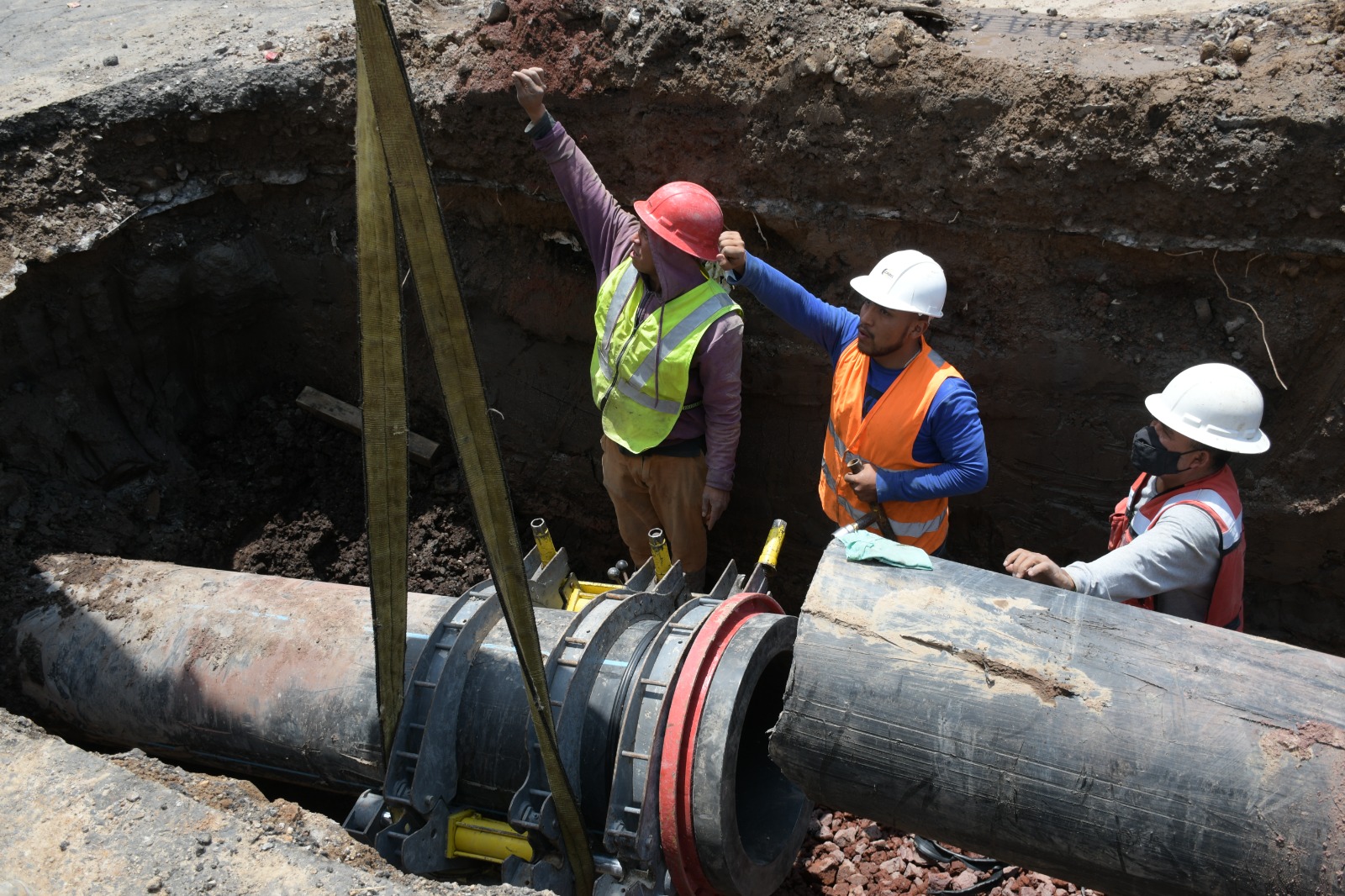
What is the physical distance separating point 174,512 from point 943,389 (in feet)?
13.8

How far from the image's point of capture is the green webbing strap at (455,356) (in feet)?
7.49

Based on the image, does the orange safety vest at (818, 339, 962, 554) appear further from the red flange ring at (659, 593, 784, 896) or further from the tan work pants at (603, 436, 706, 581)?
the red flange ring at (659, 593, 784, 896)

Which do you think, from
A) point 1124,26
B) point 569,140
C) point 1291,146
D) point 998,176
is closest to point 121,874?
point 569,140

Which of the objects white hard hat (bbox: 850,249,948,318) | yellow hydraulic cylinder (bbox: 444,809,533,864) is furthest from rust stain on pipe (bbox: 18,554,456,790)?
white hard hat (bbox: 850,249,948,318)

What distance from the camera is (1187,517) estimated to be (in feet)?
10.3

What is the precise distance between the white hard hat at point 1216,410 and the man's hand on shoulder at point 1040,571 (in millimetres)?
643

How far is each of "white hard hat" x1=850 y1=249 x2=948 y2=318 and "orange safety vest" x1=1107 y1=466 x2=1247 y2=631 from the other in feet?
3.36

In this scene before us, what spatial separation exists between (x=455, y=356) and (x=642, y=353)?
6.59 feet

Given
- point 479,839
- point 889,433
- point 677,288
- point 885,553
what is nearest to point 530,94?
point 677,288

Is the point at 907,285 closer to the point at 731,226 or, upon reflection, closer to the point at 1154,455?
the point at 1154,455

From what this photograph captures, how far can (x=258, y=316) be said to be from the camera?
6289 millimetres

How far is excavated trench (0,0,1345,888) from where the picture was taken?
4.30 metres

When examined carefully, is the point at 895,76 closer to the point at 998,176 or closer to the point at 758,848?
the point at 998,176

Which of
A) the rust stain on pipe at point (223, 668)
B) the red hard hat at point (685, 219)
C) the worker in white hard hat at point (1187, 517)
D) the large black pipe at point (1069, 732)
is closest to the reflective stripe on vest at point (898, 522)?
the worker in white hard hat at point (1187, 517)
